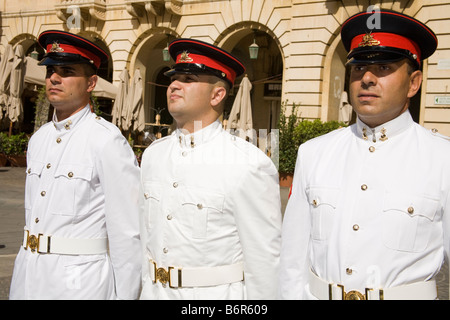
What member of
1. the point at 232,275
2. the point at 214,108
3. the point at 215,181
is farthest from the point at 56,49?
the point at 232,275

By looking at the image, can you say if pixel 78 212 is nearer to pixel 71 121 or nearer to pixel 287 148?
pixel 71 121

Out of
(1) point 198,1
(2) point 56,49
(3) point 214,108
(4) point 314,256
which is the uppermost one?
(1) point 198,1

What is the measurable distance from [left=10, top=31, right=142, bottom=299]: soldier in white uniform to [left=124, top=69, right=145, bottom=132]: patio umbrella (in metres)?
12.9

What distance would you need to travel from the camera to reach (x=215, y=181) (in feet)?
9.63

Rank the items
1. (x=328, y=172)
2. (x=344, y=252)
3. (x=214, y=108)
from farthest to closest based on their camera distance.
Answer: (x=214, y=108) < (x=328, y=172) < (x=344, y=252)

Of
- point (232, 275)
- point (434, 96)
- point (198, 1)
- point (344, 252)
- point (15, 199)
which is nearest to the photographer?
point (344, 252)

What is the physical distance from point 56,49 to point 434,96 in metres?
12.3

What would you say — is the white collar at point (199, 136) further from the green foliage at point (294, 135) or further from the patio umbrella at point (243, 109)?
the green foliage at point (294, 135)

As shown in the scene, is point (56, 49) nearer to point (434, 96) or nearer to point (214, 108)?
point (214, 108)

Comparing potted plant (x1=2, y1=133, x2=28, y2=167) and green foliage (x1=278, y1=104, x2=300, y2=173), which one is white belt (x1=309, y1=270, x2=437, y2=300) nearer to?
green foliage (x1=278, y1=104, x2=300, y2=173)

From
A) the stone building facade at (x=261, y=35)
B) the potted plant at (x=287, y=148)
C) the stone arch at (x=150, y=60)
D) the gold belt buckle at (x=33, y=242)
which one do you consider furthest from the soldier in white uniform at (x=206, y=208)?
the stone arch at (x=150, y=60)

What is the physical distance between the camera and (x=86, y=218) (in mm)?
3207

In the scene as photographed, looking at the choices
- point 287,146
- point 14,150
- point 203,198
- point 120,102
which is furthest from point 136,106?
point 203,198

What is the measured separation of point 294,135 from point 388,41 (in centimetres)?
1282
